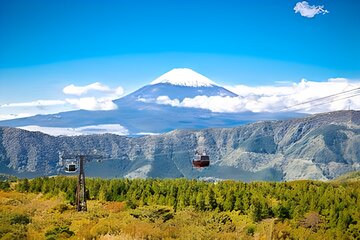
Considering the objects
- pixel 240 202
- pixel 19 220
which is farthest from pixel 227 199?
pixel 19 220

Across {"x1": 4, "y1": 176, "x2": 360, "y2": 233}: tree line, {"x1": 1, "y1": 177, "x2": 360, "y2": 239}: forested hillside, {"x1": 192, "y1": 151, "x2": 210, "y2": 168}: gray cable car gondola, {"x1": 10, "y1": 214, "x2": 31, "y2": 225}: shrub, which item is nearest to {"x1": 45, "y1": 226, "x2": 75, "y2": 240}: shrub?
{"x1": 10, "y1": 214, "x2": 31, "y2": 225}: shrub

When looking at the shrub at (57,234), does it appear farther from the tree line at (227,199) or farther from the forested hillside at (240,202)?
the tree line at (227,199)

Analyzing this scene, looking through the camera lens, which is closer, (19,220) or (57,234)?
(57,234)

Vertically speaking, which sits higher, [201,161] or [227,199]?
[201,161]

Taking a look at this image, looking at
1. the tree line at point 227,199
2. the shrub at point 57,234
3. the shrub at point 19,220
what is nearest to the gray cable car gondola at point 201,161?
the shrub at point 19,220

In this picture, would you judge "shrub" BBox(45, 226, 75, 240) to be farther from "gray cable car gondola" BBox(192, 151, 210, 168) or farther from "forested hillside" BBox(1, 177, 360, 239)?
"forested hillside" BBox(1, 177, 360, 239)

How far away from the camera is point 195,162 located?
192ft

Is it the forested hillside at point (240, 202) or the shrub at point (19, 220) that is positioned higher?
the shrub at point (19, 220)

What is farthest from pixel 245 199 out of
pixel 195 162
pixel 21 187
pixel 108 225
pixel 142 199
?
pixel 108 225

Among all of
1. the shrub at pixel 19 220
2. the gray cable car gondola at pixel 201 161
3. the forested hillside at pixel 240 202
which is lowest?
the forested hillside at pixel 240 202

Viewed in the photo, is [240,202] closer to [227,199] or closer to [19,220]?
[227,199]

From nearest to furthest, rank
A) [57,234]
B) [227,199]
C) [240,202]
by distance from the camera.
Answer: [57,234], [240,202], [227,199]

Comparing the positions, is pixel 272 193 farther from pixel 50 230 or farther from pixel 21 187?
pixel 50 230

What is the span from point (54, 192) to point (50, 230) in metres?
66.2
